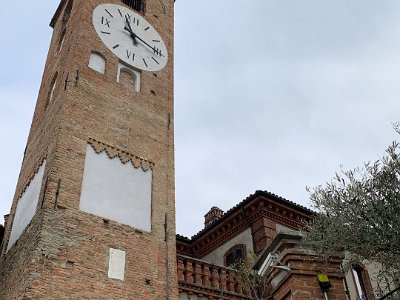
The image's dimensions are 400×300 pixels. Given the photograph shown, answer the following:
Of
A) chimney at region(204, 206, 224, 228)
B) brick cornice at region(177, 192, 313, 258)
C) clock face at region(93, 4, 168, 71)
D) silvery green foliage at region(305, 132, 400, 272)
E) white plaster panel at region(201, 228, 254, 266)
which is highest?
clock face at region(93, 4, 168, 71)

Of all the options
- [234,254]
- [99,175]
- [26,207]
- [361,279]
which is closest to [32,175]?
[26,207]

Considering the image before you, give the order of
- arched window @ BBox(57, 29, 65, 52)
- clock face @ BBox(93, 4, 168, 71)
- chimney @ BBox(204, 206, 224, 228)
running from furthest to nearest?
chimney @ BBox(204, 206, 224, 228) < arched window @ BBox(57, 29, 65, 52) < clock face @ BBox(93, 4, 168, 71)

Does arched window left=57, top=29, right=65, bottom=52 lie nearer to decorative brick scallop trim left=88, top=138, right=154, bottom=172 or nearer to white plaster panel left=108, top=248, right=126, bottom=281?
decorative brick scallop trim left=88, top=138, right=154, bottom=172

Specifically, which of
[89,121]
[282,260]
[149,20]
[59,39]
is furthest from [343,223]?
[59,39]

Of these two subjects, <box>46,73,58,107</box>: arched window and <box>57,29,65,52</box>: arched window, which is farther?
<box>57,29,65,52</box>: arched window

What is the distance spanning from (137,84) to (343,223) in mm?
8775

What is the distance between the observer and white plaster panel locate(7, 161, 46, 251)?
409 inches

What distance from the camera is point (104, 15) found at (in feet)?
47.5

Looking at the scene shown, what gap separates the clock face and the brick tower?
4 centimetres

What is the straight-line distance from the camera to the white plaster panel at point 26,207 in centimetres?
1038

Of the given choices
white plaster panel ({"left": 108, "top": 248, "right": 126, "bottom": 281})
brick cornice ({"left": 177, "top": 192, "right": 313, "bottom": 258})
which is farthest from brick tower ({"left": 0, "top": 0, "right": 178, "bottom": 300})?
brick cornice ({"left": 177, "top": 192, "right": 313, "bottom": 258})

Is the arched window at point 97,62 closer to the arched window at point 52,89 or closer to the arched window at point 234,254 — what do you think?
the arched window at point 52,89

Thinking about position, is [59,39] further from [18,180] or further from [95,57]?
[18,180]

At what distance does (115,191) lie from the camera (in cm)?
1051
